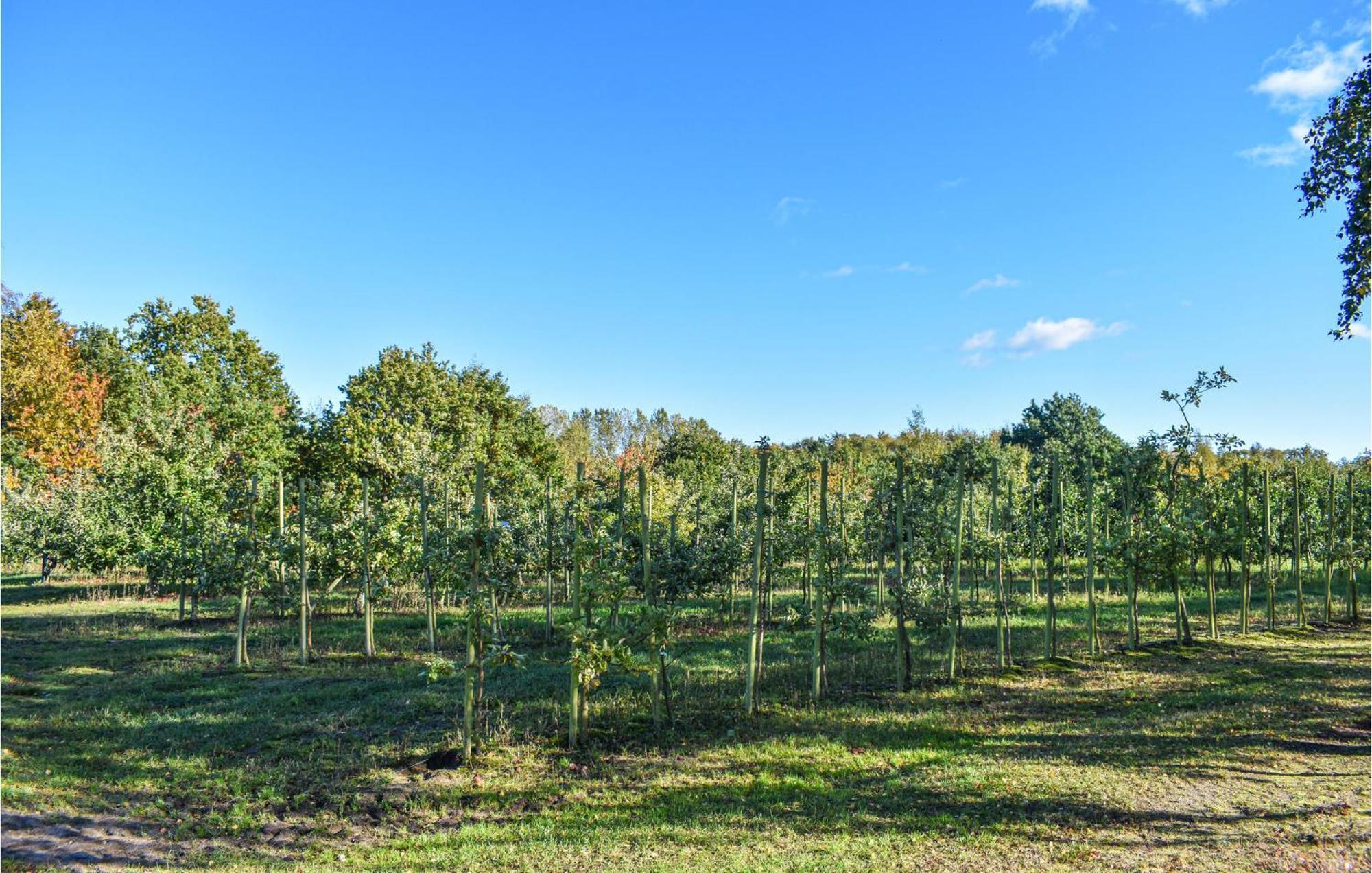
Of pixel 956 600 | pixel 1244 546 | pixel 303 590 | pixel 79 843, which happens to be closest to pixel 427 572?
pixel 303 590

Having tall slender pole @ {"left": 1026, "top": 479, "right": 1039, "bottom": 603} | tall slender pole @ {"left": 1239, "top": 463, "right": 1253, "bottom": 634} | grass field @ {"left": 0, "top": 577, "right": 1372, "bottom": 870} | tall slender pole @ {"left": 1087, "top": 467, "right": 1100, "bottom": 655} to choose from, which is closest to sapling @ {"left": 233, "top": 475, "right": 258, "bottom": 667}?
grass field @ {"left": 0, "top": 577, "right": 1372, "bottom": 870}

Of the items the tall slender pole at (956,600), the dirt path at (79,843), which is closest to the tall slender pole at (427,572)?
the dirt path at (79,843)

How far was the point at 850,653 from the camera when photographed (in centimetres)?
1527

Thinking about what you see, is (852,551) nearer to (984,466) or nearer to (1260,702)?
(1260,702)

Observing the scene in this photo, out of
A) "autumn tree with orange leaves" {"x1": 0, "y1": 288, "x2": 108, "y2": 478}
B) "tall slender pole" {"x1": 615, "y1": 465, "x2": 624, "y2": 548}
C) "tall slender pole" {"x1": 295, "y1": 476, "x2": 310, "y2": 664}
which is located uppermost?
"autumn tree with orange leaves" {"x1": 0, "y1": 288, "x2": 108, "y2": 478}

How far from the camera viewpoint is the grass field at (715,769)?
257 inches

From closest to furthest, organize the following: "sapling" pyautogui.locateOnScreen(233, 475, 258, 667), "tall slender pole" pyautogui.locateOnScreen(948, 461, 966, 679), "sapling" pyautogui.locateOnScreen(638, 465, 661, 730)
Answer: "sapling" pyautogui.locateOnScreen(638, 465, 661, 730)
"tall slender pole" pyautogui.locateOnScreen(948, 461, 966, 679)
"sapling" pyautogui.locateOnScreen(233, 475, 258, 667)

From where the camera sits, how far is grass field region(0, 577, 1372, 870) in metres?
6.54

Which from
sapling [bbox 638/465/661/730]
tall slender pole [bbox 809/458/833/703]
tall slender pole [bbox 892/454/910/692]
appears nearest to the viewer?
sapling [bbox 638/465/661/730]

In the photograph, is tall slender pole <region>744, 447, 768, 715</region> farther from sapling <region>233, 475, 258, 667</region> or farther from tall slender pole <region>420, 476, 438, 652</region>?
sapling <region>233, 475, 258, 667</region>

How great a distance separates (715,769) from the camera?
8469mm

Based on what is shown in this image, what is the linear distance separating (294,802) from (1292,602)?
2777 cm

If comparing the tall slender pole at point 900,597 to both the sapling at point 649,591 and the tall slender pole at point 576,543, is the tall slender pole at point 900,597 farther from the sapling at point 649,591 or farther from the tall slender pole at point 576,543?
the tall slender pole at point 576,543

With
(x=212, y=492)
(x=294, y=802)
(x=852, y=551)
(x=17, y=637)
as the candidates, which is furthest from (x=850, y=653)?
(x=17, y=637)
